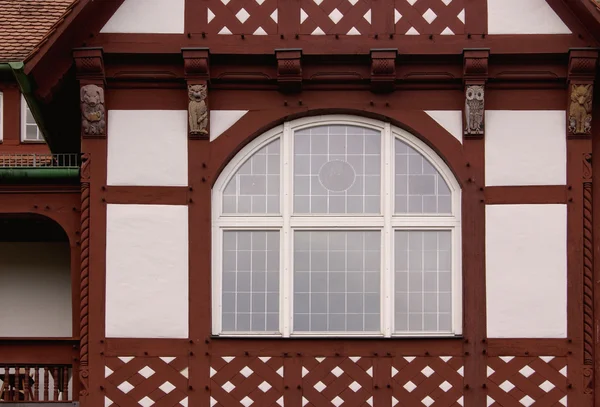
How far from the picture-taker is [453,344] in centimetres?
1429

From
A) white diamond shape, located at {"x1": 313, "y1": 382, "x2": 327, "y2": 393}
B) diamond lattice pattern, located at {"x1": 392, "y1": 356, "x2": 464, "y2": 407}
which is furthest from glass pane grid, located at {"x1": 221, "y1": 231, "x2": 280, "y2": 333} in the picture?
diamond lattice pattern, located at {"x1": 392, "y1": 356, "x2": 464, "y2": 407}

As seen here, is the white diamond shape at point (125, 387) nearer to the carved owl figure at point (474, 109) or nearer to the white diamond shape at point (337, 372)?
the white diamond shape at point (337, 372)

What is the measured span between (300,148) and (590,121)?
3478 millimetres

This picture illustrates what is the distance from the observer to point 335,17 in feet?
48.7

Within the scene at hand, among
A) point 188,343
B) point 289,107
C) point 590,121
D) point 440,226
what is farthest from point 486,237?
point 188,343

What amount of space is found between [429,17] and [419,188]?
6.83ft

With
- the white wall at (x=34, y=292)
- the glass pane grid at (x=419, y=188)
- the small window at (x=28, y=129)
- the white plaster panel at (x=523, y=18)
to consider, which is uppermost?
the white plaster panel at (x=523, y=18)

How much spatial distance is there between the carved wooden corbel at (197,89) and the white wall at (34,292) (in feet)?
11.6

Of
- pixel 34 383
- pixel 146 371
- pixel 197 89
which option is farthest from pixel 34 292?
pixel 197 89

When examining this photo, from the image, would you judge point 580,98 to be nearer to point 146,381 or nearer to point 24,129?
point 146,381

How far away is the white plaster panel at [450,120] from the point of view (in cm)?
1463

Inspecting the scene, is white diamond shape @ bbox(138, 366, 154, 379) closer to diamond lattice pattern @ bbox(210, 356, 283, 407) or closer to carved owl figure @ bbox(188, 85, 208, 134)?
diamond lattice pattern @ bbox(210, 356, 283, 407)

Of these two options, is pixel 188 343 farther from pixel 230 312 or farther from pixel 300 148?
pixel 300 148

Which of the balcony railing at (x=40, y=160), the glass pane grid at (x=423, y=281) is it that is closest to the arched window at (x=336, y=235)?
the glass pane grid at (x=423, y=281)
